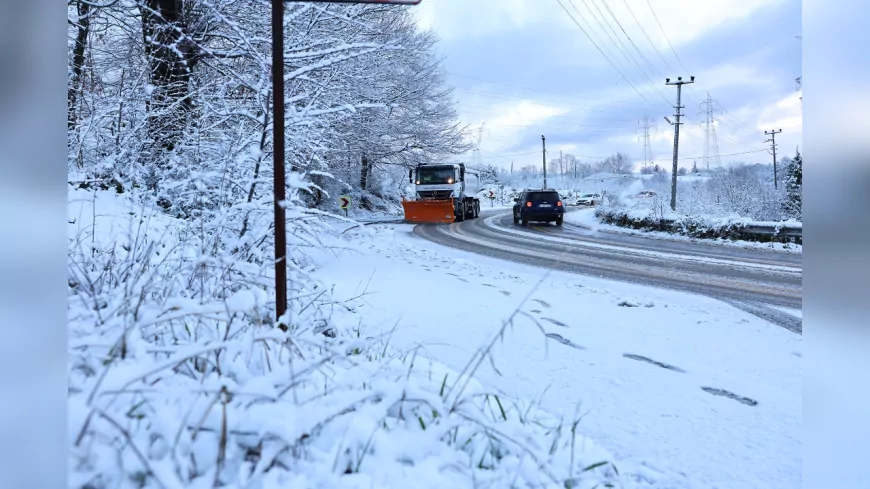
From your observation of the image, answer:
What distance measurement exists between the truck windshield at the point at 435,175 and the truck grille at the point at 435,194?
1.43 feet

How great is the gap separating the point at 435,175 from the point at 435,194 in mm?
921

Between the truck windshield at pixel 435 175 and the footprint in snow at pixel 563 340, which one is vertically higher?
the truck windshield at pixel 435 175

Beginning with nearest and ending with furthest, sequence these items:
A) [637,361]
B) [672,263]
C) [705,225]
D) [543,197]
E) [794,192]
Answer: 1. [637,361]
2. [672,263]
3. [705,225]
4. [543,197]
5. [794,192]

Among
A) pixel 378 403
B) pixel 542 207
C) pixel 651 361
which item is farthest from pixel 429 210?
pixel 378 403

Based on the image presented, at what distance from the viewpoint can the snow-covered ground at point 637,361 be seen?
257cm

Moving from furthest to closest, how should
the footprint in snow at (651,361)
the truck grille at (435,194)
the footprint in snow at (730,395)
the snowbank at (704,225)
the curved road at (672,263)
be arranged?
the truck grille at (435,194) → the snowbank at (704,225) → the curved road at (672,263) → the footprint in snow at (651,361) → the footprint in snow at (730,395)

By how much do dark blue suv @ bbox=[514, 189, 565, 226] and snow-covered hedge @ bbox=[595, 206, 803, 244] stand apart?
8.76 feet

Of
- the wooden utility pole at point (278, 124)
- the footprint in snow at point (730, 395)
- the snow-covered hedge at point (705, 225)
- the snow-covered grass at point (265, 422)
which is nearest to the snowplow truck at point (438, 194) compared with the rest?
the snow-covered hedge at point (705, 225)

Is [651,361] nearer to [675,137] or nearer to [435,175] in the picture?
[435,175]

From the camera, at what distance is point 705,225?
17.1 m

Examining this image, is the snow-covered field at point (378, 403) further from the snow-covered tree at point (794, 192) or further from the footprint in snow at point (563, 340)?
the snow-covered tree at point (794, 192)

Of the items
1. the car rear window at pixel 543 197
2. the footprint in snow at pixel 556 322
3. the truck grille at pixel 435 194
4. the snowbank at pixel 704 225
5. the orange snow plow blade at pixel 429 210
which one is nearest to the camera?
the footprint in snow at pixel 556 322

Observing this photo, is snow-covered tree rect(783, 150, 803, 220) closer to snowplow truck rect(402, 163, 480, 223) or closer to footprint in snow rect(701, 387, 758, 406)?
snowplow truck rect(402, 163, 480, 223)

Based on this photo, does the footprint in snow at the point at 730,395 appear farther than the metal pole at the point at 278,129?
Yes
